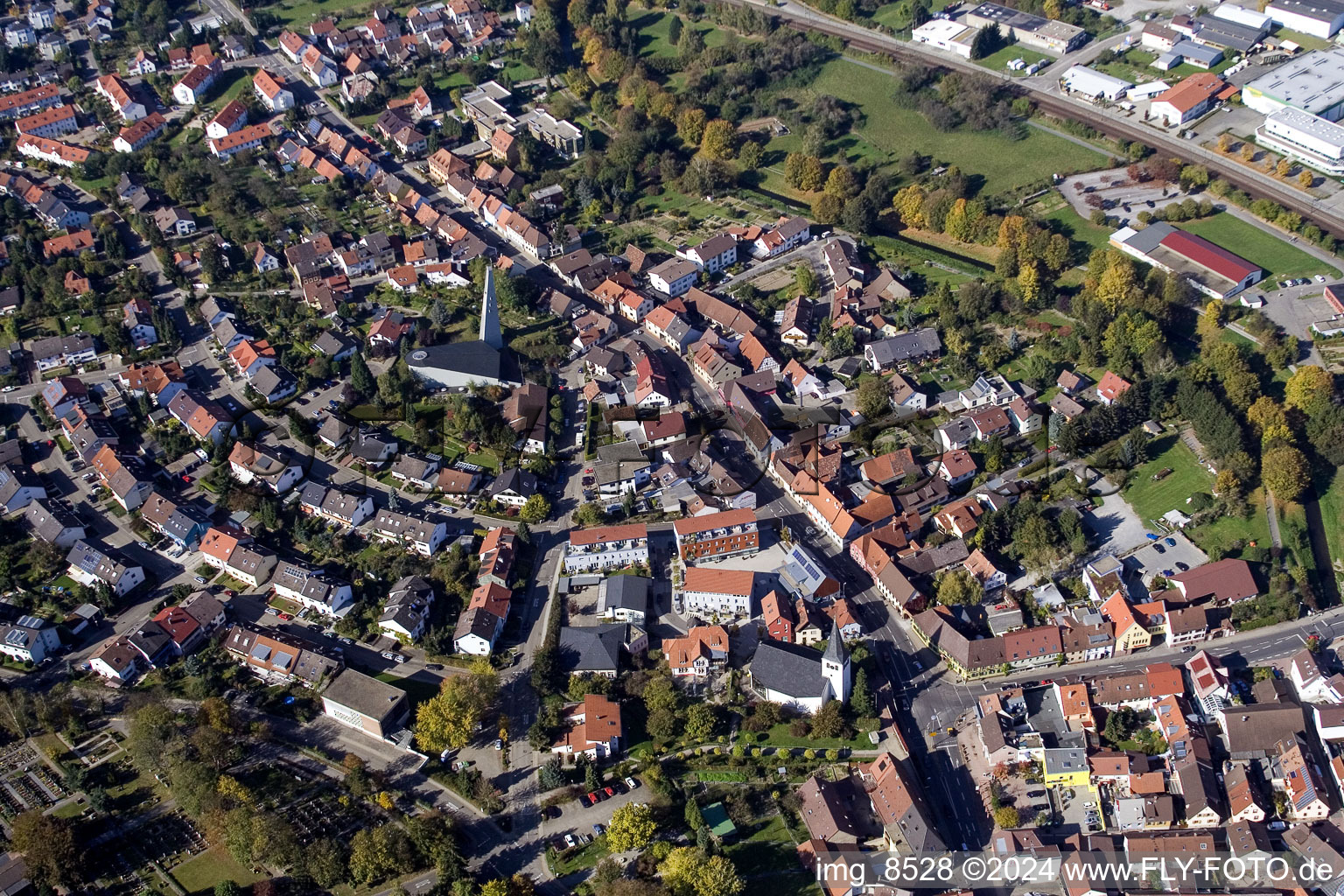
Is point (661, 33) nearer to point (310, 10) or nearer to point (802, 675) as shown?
point (310, 10)

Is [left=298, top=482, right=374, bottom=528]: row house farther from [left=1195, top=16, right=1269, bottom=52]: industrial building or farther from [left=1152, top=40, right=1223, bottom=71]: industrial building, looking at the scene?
[left=1195, top=16, right=1269, bottom=52]: industrial building

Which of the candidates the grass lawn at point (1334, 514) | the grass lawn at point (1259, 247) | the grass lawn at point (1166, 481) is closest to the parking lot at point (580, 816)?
the grass lawn at point (1166, 481)

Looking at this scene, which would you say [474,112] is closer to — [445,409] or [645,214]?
[645,214]

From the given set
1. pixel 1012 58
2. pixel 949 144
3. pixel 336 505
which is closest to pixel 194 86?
pixel 336 505

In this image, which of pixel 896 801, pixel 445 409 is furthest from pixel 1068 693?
pixel 445 409

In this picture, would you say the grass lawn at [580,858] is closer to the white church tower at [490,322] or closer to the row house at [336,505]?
the row house at [336,505]

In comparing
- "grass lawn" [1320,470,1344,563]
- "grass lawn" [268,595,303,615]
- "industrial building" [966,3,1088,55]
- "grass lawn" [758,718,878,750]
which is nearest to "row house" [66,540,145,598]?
"grass lawn" [268,595,303,615]
